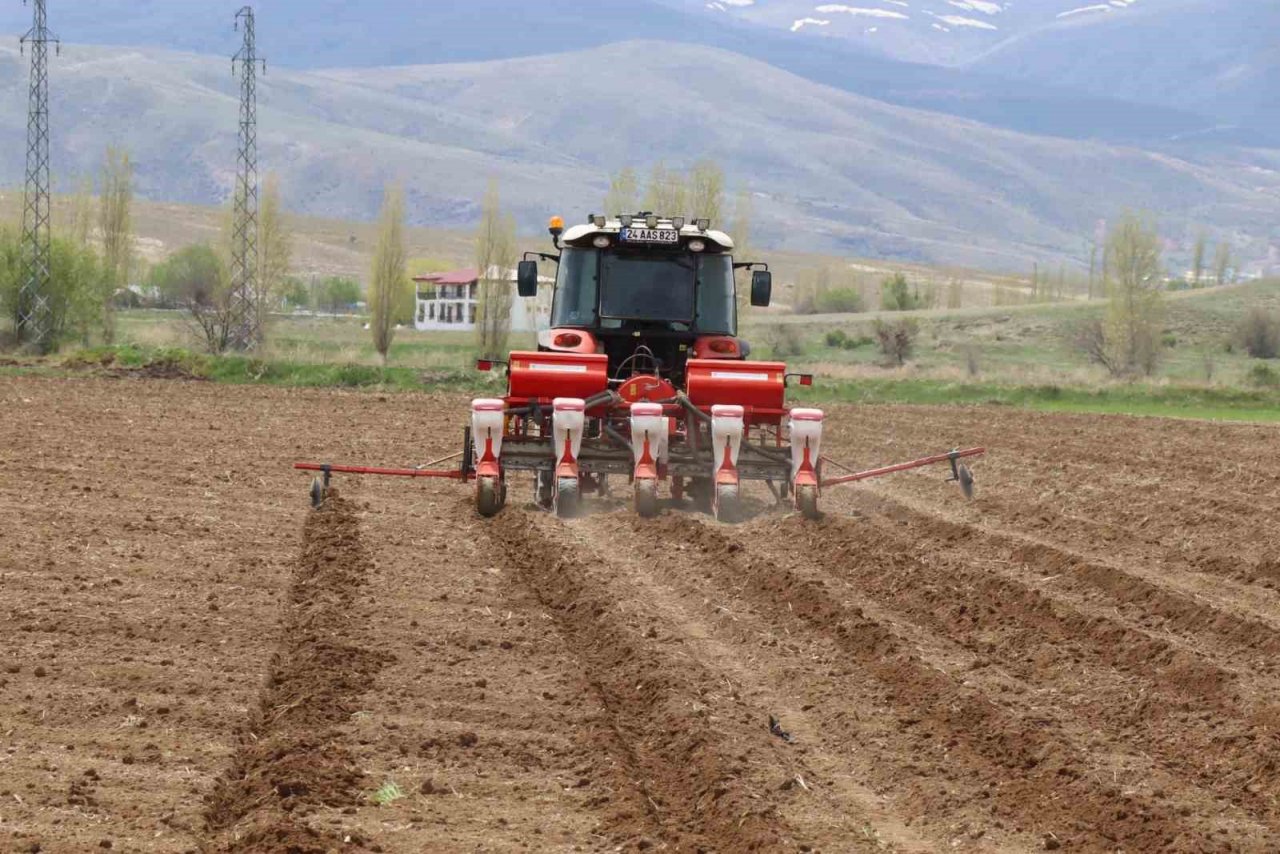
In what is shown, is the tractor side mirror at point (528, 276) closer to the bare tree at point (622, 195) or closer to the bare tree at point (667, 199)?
the bare tree at point (667, 199)

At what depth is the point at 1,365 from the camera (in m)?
39.0

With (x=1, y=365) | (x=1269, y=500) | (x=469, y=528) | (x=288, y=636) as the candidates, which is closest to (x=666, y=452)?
(x=469, y=528)

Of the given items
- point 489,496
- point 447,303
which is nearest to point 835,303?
point 447,303

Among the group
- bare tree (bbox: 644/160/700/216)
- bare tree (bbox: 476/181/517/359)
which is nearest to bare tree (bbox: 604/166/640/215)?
bare tree (bbox: 644/160/700/216)

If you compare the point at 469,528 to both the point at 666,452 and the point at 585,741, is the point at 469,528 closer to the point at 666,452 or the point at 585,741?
the point at 666,452

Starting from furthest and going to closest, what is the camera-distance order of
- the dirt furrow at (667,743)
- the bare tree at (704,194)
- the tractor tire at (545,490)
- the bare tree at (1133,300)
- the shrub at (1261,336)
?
the shrub at (1261,336), the bare tree at (1133,300), the bare tree at (704,194), the tractor tire at (545,490), the dirt furrow at (667,743)

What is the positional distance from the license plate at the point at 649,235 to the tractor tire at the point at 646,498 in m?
2.62

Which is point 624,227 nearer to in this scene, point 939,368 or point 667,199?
point 667,199

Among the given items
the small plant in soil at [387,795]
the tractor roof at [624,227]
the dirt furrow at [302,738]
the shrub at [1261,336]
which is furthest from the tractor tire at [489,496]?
the shrub at [1261,336]

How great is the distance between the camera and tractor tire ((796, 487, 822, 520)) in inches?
581

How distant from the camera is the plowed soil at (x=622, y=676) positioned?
7.00 meters

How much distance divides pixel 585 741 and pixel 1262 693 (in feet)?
11.5

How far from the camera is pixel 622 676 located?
361 inches

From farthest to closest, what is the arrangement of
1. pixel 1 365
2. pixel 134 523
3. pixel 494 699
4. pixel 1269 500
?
pixel 1 365
pixel 1269 500
pixel 134 523
pixel 494 699
